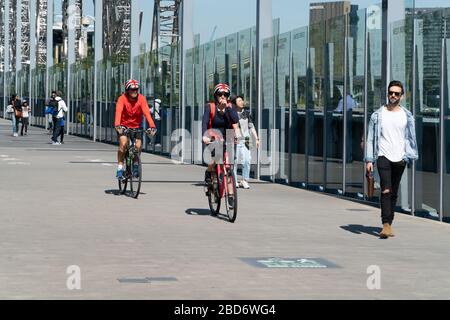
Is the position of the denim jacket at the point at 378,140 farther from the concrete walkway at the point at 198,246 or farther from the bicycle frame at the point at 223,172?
the bicycle frame at the point at 223,172

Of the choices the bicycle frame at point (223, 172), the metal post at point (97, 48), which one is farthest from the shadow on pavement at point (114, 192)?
the metal post at point (97, 48)

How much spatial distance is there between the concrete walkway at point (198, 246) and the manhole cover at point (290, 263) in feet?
0.26

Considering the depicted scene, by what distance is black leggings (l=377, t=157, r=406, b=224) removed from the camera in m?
14.7

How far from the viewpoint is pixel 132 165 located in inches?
800

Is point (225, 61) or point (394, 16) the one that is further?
point (225, 61)

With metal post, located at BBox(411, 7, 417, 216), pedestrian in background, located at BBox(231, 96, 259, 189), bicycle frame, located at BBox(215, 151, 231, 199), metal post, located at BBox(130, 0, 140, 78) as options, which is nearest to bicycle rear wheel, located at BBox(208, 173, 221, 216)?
bicycle frame, located at BBox(215, 151, 231, 199)

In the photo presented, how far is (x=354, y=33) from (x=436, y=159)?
3.78 m

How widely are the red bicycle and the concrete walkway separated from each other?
0.18m

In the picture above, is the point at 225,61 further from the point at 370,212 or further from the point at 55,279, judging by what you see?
the point at 55,279

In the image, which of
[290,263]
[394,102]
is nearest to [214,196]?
[394,102]

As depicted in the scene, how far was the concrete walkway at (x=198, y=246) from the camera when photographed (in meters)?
10.3

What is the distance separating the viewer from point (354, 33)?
66.8 ft

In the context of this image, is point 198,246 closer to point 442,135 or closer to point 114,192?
point 442,135
